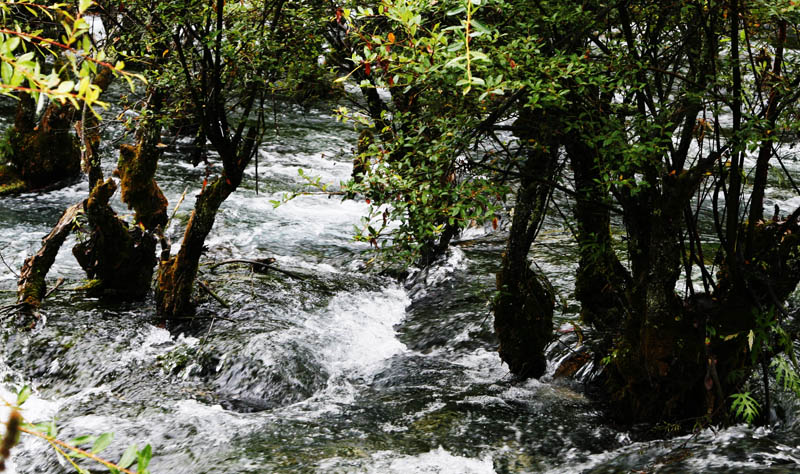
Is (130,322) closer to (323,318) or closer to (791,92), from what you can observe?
(323,318)

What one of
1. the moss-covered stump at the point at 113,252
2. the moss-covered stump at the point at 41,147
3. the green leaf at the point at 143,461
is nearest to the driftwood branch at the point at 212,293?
the moss-covered stump at the point at 113,252

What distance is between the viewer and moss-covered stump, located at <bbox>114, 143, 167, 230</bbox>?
24.8 feet

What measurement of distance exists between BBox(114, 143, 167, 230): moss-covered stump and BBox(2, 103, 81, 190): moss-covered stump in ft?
13.7

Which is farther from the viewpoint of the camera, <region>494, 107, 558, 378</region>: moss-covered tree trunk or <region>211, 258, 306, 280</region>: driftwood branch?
<region>211, 258, 306, 280</region>: driftwood branch

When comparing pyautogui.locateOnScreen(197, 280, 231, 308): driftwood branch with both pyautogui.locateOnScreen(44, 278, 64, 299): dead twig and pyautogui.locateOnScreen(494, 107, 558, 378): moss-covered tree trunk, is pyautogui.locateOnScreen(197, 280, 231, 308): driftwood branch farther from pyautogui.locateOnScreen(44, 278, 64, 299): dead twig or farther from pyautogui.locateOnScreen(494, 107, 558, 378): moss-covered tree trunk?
pyautogui.locateOnScreen(494, 107, 558, 378): moss-covered tree trunk

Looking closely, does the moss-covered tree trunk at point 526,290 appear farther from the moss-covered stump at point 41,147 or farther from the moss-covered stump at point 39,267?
the moss-covered stump at point 41,147

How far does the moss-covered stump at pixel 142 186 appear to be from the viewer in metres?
7.55

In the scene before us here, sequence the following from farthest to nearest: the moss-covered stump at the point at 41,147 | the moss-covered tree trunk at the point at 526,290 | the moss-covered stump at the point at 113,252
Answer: the moss-covered stump at the point at 41,147
the moss-covered stump at the point at 113,252
the moss-covered tree trunk at the point at 526,290

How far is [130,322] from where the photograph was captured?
6.71 metres

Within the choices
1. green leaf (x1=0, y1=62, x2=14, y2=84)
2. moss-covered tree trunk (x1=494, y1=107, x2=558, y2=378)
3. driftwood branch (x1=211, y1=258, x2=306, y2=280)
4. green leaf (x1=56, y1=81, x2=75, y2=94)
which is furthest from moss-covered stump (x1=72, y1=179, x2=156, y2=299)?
green leaf (x1=56, y1=81, x2=75, y2=94)

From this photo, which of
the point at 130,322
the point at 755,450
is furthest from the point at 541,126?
the point at 130,322

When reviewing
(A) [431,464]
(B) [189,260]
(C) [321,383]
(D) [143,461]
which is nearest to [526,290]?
(A) [431,464]

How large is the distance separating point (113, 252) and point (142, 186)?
1024 millimetres

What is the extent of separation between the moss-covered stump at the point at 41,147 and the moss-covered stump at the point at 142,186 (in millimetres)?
4168
